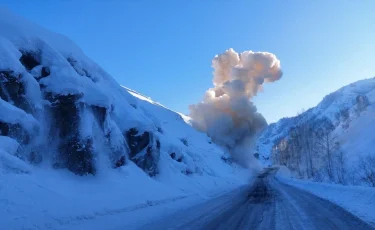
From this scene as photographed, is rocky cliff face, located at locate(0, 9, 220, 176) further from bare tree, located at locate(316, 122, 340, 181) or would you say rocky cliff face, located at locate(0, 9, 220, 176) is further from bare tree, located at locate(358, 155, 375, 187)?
bare tree, located at locate(316, 122, 340, 181)

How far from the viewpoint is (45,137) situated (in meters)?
15.1

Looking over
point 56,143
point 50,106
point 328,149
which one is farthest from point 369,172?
point 50,106

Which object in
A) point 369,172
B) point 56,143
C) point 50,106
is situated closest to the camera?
point 56,143

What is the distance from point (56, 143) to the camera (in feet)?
50.3

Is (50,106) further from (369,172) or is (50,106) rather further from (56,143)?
(369,172)

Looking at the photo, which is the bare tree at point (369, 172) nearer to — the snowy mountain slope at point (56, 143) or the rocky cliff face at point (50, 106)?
the snowy mountain slope at point (56, 143)

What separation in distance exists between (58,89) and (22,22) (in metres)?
5.76

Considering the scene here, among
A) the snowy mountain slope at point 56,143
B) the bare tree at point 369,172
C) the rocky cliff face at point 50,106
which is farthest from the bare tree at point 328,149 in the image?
the rocky cliff face at point 50,106

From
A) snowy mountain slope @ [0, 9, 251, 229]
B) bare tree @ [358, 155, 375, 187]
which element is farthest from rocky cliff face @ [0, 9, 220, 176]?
bare tree @ [358, 155, 375, 187]

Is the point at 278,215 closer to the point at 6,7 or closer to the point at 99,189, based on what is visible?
the point at 99,189

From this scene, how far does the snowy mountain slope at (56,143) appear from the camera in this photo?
1080cm

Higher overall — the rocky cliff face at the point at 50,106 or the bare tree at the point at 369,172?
the rocky cliff face at the point at 50,106

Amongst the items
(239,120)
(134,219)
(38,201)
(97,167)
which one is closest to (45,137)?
(97,167)

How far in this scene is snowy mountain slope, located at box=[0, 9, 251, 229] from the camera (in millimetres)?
10797
